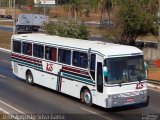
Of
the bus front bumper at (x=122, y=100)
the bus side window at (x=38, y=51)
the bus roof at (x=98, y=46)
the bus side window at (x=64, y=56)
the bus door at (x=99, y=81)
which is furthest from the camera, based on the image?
the bus side window at (x=38, y=51)

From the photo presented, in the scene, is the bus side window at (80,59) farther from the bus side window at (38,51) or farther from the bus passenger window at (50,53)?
the bus side window at (38,51)

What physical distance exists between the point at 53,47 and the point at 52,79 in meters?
1.57

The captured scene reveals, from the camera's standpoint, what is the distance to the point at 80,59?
19.7m

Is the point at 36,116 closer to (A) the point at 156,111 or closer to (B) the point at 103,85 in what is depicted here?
(B) the point at 103,85

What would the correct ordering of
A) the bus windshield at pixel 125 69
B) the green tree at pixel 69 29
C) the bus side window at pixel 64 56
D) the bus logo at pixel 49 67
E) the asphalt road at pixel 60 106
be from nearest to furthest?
the asphalt road at pixel 60 106 → the bus windshield at pixel 125 69 → the bus side window at pixel 64 56 → the bus logo at pixel 49 67 → the green tree at pixel 69 29

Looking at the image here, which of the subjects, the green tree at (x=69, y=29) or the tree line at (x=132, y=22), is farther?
the green tree at (x=69, y=29)

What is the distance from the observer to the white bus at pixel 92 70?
17812 mm

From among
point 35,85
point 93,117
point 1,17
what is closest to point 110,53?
point 93,117

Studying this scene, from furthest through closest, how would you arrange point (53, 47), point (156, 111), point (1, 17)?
point (1, 17), point (53, 47), point (156, 111)

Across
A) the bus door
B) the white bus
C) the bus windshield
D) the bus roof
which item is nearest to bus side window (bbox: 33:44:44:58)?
the white bus

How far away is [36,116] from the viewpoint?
17.0 m

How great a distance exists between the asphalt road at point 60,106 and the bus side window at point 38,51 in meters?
1.77

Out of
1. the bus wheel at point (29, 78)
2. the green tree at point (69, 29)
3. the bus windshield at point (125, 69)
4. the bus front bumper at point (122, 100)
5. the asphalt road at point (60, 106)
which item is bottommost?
the asphalt road at point (60, 106)

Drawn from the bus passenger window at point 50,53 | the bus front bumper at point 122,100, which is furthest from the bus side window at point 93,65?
the bus passenger window at point 50,53
